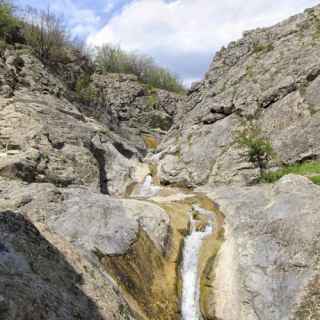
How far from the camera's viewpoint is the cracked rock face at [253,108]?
3241 centimetres

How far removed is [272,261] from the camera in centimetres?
1762

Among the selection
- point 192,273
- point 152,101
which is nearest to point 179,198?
point 192,273

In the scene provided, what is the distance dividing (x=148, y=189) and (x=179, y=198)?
656 centimetres

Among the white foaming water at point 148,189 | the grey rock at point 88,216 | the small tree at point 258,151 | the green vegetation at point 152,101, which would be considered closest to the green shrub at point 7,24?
the white foaming water at point 148,189

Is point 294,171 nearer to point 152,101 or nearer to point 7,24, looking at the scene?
point 7,24

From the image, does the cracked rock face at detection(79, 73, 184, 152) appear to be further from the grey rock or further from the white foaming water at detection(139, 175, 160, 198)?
the grey rock

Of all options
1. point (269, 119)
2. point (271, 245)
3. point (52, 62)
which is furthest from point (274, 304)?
point (52, 62)

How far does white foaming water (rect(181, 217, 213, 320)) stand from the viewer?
56.5 ft

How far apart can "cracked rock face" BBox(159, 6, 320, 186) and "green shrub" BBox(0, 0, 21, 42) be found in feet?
63.6

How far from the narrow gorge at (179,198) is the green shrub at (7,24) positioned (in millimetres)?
3605

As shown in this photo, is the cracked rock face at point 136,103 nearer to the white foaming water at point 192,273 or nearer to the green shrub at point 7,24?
the green shrub at point 7,24

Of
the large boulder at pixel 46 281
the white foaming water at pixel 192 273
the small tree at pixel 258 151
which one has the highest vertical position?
the small tree at pixel 258 151

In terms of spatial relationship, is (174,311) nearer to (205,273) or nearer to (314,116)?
(205,273)

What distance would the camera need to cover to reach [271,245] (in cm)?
1827
